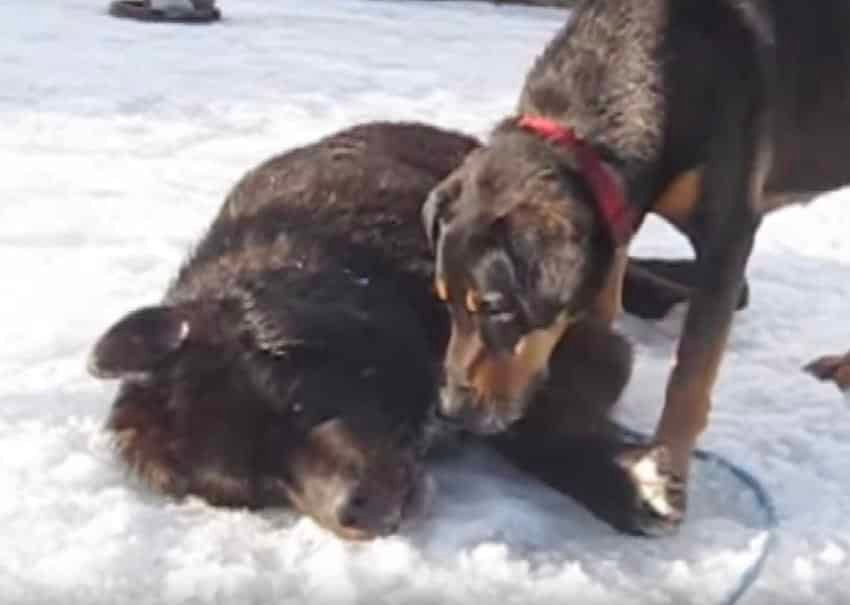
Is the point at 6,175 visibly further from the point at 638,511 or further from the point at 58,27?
the point at 58,27

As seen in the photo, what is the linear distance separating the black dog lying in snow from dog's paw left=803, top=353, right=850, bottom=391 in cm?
46

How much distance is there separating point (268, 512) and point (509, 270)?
458mm

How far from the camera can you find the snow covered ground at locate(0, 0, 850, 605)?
2.02m

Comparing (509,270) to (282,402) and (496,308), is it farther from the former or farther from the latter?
(282,402)

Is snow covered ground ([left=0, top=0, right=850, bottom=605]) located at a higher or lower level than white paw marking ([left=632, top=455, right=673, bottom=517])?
lower

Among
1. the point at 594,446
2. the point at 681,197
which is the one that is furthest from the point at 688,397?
the point at 681,197

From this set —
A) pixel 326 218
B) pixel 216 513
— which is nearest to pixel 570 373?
pixel 326 218

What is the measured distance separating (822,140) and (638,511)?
88cm

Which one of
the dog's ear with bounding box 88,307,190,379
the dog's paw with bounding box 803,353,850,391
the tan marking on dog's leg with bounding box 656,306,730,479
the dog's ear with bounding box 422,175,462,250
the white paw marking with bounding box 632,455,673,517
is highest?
the dog's ear with bounding box 422,175,462,250

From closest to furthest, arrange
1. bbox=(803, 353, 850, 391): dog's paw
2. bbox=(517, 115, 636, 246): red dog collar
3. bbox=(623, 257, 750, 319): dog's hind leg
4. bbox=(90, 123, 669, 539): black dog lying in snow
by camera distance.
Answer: bbox=(90, 123, 669, 539): black dog lying in snow
bbox=(517, 115, 636, 246): red dog collar
bbox=(803, 353, 850, 391): dog's paw
bbox=(623, 257, 750, 319): dog's hind leg

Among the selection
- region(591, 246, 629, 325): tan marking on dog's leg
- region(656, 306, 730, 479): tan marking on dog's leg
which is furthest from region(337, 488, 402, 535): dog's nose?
region(591, 246, 629, 325): tan marking on dog's leg

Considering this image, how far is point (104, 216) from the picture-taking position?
11.3 ft

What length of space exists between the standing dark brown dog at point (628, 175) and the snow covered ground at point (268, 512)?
6.8 inches

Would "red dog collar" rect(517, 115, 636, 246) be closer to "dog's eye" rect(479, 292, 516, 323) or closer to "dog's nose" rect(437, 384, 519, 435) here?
"dog's eye" rect(479, 292, 516, 323)
